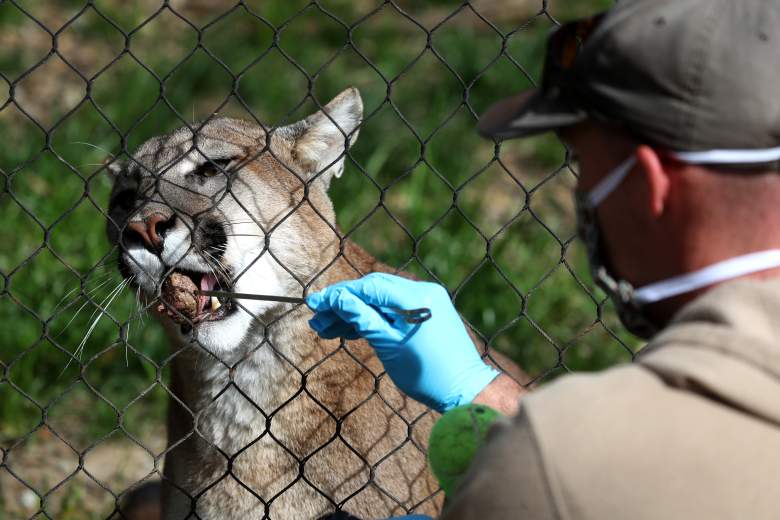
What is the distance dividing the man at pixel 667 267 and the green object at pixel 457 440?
0.30 metres

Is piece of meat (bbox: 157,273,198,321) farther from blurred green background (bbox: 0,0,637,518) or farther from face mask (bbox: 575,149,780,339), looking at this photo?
face mask (bbox: 575,149,780,339)

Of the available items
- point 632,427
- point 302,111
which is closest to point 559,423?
point 632,427

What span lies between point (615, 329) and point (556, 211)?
1057 millimetres

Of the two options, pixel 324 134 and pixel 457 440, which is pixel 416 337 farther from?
pixel 324 134

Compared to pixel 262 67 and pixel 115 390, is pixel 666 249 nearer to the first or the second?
pixel 115 390

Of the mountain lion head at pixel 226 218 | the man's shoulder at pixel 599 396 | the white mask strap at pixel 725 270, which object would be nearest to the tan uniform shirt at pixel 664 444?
the man's shoulder at pixel 599 396

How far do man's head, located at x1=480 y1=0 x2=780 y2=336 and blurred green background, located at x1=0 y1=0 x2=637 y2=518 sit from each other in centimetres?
133

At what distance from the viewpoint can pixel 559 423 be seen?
1.59 m

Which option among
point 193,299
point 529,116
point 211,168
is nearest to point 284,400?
point 193,299

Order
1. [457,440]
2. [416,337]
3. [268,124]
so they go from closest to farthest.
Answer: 1. [457,440]
2. [416,337]
3. [268,124]

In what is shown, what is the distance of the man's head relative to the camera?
1660mm

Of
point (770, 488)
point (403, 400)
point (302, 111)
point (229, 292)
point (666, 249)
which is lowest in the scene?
point (302, 111)

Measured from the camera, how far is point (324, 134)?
3.27 meters

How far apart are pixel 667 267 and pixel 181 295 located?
1.58m
